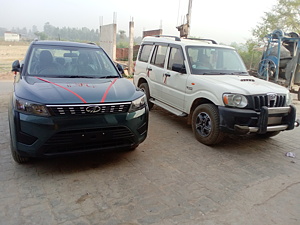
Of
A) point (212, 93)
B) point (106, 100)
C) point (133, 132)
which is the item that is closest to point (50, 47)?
point (106, 100)

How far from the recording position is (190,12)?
11.6 metres

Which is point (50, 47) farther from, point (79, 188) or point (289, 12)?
point (289, 12)

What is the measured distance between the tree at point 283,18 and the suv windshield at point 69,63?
17.3 meters

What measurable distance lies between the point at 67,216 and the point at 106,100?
138 centimetres

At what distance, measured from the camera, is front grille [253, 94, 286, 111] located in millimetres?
3986

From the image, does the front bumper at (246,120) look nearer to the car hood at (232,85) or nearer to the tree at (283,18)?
the car hood at (232,85)

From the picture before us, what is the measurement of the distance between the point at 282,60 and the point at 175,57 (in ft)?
22.3

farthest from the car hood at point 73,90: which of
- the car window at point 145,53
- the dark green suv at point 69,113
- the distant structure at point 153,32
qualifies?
the distant structure at point 153,32

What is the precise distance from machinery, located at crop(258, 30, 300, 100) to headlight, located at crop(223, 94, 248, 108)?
22.7ft

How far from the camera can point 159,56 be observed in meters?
5.93

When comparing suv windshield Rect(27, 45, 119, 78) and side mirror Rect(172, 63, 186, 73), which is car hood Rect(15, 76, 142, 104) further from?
side mirror Rect(172, 63, 186, 73)

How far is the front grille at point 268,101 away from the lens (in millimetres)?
3986

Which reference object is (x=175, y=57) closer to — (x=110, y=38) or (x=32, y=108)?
→ (x=32, y=108)

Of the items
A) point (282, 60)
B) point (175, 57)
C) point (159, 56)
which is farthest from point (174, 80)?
point (282, 60)
